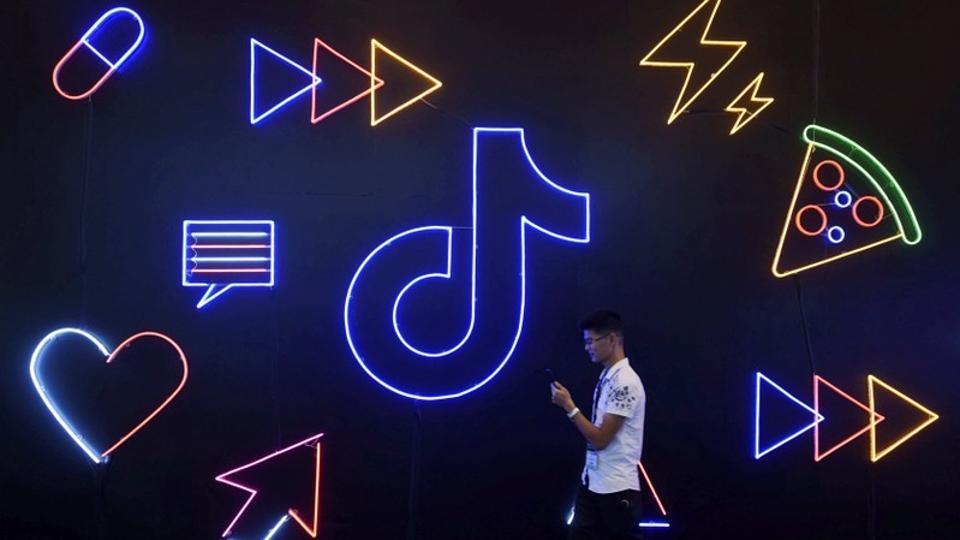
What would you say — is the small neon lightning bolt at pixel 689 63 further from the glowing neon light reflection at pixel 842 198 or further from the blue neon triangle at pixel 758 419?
the blue neon triangle at pixel 758 419

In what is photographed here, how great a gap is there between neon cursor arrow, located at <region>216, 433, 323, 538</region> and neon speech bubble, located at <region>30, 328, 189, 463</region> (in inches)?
19.0

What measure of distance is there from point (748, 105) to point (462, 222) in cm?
160

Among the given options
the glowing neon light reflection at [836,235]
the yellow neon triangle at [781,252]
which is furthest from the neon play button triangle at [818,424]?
the glowing neon light reflection at [836,235]

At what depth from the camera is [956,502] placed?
4.20 metres

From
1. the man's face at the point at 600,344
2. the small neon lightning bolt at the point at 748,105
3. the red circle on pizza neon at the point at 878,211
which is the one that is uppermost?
the small neon lightning bolt at the point at 748,105

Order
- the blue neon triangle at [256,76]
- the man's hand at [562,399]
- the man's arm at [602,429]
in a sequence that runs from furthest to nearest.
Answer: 1. the blue neon triangle at [256,76]
2. the man's hand at [562,399]
3. the man's arm at [602,429]

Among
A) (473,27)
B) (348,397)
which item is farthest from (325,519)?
(473,27)

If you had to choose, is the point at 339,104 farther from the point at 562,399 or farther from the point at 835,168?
the point at 835,168

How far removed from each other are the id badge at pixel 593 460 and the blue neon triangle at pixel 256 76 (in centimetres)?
224

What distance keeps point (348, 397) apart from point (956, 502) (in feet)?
10.3

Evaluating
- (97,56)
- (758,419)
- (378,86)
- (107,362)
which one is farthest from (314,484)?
(97,56)

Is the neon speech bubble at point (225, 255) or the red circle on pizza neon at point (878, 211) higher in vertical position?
the red circle on pizza neon at point (878, 211)

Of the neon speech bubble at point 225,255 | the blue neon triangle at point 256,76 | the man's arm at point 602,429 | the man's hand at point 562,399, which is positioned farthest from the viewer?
the blue neon triangle at point 256,76

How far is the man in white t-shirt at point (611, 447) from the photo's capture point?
3453mm
